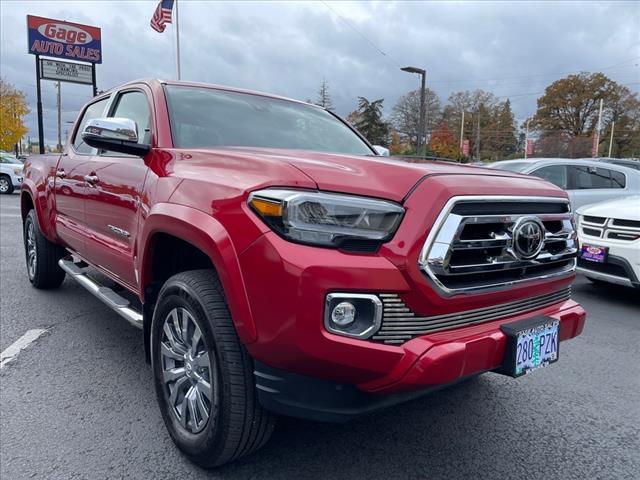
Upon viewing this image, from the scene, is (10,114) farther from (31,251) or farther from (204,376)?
(204,376)

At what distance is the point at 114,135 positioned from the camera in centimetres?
254

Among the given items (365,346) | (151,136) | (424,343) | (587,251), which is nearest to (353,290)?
(365,346)

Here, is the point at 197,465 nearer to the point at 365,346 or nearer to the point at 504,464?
the point at 365,346

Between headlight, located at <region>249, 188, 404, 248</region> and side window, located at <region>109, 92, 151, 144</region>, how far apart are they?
142cm

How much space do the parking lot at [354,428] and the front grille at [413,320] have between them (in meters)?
0.78

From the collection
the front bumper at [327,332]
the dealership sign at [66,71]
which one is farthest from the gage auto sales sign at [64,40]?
the front bumper at [327,332]

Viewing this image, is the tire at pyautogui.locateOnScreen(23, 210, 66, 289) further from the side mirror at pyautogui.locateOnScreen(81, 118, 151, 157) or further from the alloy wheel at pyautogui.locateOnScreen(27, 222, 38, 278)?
the side mirror at pyautogui.locateOnScreen(81, 118, 151, 157)

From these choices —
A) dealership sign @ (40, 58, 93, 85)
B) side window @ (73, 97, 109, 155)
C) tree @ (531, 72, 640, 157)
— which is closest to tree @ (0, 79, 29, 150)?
dealership sign @ (40, 58, 93, 85)

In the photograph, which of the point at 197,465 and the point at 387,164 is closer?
the point at 387,164

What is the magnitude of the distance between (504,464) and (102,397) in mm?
2187

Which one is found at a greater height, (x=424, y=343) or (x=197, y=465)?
(x=424, y=343)

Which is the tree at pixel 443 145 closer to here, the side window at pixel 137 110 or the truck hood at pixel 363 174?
the side window at pixel 137 110

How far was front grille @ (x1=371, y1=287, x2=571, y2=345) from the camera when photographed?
5.78 ft

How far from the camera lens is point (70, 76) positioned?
21.2 m
